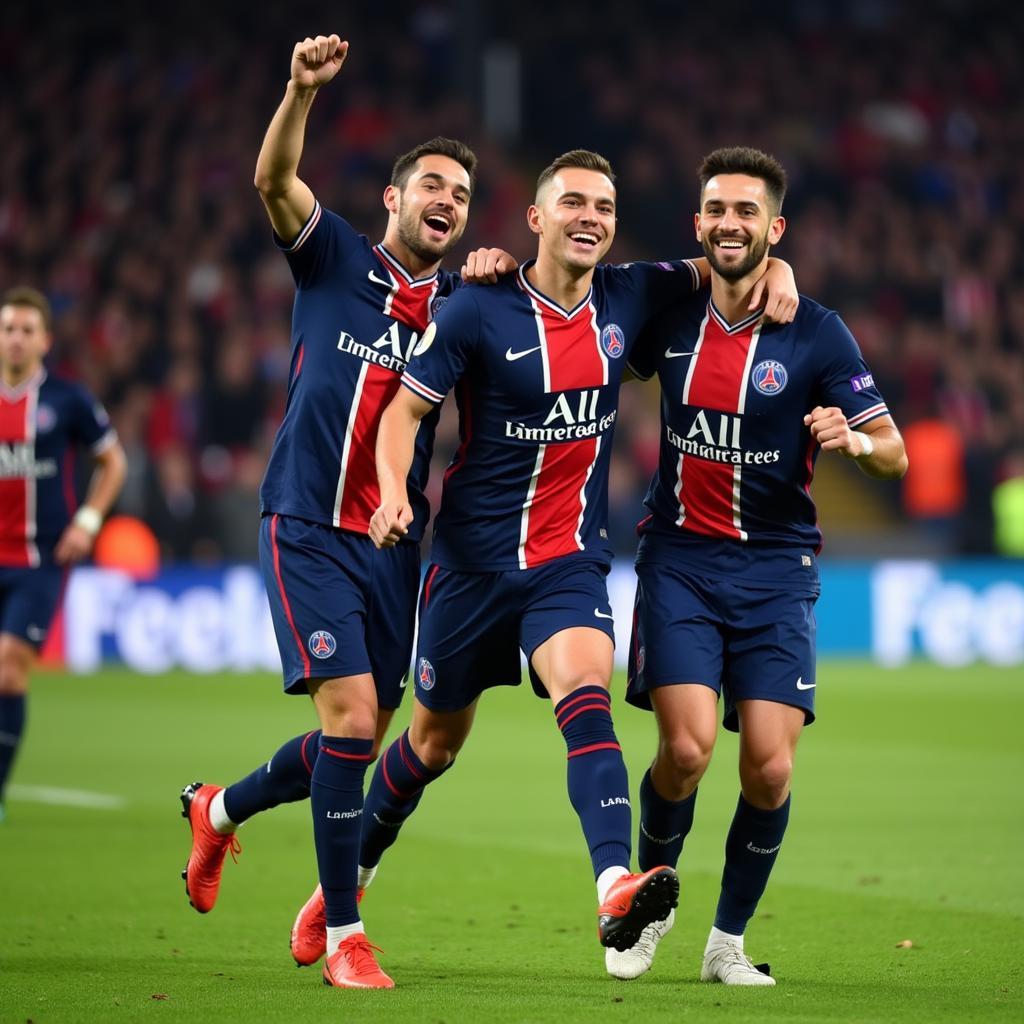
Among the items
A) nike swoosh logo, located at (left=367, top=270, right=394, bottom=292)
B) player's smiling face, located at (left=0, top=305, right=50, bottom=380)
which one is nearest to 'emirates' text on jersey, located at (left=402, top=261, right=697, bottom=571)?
nike swoosh logo, located at (left=367, top=270, right=394, bottom=292)

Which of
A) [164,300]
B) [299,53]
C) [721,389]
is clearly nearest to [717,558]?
[721,389]

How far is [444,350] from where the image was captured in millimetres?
5668

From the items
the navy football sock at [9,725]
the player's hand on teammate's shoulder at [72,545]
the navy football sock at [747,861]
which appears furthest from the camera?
the player's hand on teammate's shoulder at [72,545]

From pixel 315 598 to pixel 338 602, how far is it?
72 millimetres

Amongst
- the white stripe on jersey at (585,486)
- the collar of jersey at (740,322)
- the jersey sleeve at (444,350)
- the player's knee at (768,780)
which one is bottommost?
the player's knee at (768,780)

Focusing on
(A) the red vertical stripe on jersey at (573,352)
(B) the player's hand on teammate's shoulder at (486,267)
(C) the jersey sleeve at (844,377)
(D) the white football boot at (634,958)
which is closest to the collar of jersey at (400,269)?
(B) the player's hand on teammate's shoulder at (486,267)

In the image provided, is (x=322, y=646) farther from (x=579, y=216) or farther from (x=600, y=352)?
(x=579, y=216)

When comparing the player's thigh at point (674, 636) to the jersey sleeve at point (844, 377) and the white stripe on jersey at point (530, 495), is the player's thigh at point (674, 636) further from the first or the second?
the jersey sleeve at point (844, 377)

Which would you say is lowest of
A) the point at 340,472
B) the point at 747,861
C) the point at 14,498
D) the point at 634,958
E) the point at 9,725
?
the point at 9,725

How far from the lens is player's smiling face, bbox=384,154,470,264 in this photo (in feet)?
19.4

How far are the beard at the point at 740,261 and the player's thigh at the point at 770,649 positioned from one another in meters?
0.98

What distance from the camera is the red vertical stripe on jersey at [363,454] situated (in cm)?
584

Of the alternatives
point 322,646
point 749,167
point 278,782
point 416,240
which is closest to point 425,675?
point 322,646

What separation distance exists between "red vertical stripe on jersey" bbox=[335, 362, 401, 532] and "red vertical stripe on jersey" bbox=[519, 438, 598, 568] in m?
0.51
